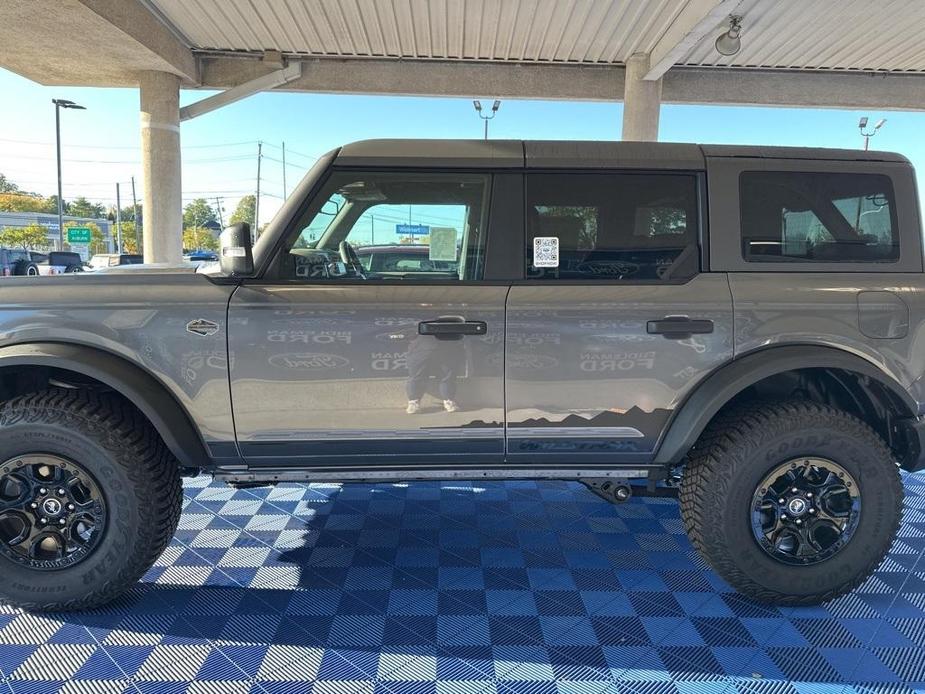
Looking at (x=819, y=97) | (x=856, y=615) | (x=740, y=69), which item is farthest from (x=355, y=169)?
(x=819, y=97)

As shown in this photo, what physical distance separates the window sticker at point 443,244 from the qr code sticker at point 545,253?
36cm

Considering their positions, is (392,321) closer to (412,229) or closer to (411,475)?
(412,229)

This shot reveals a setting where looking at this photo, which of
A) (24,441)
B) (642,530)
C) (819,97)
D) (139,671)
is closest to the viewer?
(139,671)

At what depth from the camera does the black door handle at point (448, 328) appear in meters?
2.45

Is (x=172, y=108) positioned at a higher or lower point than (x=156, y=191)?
higher

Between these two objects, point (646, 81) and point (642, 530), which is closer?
point (642, 530)

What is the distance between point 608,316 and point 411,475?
3.60ft

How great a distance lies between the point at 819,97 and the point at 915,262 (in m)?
10.4

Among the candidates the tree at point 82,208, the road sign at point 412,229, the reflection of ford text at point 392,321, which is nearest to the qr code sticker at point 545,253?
the road sign at point 412,229

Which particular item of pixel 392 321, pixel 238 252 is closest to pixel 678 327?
pixel 392 321

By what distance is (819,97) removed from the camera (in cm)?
1088

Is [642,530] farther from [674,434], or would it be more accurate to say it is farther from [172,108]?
[172,108]

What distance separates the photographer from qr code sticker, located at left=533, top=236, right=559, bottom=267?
2.55 metres

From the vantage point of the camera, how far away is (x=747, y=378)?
97.4 inches
